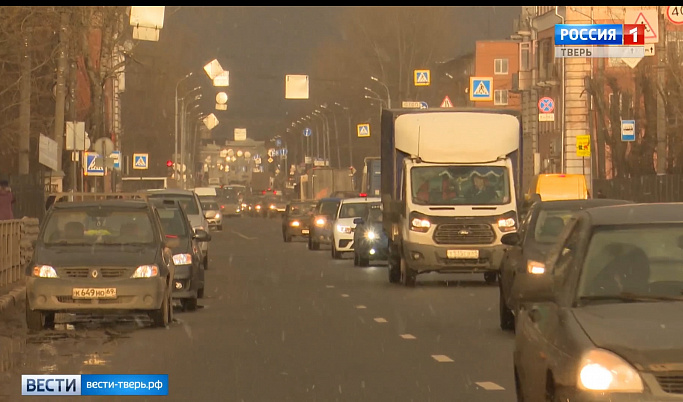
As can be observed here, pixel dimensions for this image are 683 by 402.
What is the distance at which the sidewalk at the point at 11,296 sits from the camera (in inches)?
848

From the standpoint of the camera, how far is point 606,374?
752 cm

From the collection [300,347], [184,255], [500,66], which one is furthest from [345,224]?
[500,66]

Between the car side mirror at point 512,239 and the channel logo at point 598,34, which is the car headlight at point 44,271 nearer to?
the car side mirror at point 512,239

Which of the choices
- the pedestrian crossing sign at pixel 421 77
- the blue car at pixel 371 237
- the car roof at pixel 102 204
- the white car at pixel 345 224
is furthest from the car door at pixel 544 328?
the pedestrian crossing sign at pixel 421 77

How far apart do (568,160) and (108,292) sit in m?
70.8

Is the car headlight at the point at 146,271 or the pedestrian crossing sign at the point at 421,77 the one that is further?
the pedestrian crossing sign at the point at 421,77

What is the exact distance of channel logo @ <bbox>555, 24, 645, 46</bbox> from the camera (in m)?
49.0

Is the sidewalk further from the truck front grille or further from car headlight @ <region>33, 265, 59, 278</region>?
the truck front grille

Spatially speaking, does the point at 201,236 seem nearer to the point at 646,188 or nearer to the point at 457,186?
the point at 457,186

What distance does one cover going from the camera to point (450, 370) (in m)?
13.4

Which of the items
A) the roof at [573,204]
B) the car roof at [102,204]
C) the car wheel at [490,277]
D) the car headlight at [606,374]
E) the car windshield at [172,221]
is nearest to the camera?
the car headlight at [606,374]

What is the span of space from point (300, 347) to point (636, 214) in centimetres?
708

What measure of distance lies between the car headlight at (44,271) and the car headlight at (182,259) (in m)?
3.20

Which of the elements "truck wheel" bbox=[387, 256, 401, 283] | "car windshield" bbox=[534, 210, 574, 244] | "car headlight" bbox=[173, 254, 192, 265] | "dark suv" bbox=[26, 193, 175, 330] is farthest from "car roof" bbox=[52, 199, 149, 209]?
"truck wheel" bbox=[387, 256, 401, 283]
